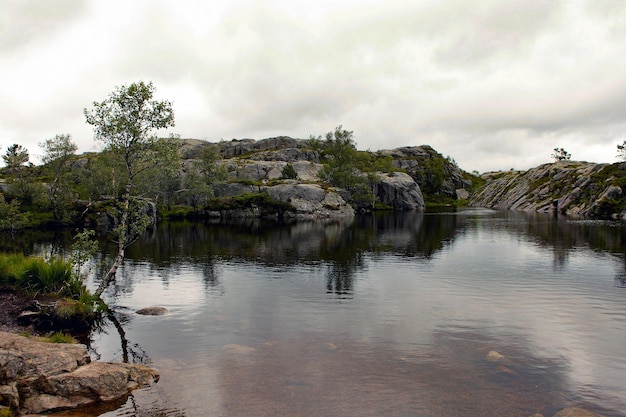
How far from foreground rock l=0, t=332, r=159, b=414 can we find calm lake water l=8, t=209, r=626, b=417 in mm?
964

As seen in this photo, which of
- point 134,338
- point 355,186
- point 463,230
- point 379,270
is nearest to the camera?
point 134,338

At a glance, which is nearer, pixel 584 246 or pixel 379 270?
pixel 379 270

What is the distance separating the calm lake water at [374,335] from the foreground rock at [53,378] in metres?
0.96

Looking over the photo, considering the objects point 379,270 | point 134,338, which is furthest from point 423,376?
point 379,270

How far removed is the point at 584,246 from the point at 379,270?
38966 mm

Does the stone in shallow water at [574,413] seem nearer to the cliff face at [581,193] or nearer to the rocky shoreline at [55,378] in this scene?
the rocky shoreline at [55,378]

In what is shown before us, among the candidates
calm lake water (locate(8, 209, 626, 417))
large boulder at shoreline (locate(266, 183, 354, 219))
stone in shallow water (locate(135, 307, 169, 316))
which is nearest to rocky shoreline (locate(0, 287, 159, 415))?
calm lake water (locate(8, 209, 626, 417))

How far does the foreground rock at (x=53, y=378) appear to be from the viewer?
16.5 m

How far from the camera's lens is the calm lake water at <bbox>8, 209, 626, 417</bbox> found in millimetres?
18531

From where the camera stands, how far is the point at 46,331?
25859 millimetres

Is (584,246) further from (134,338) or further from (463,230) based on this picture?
(134,338)

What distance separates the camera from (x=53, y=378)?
1733cm

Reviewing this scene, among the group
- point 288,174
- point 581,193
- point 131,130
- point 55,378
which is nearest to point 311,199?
point 288,174

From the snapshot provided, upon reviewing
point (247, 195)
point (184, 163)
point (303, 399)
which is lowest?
point (303, 399)
